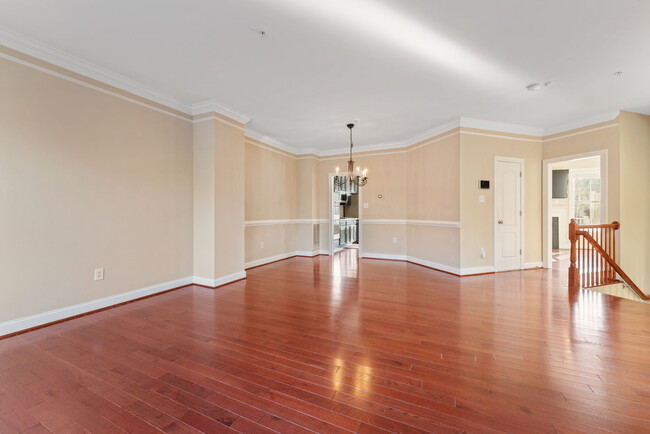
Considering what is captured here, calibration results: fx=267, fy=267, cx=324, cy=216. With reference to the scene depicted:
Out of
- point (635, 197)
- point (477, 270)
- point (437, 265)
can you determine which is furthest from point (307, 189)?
point (635, 197)

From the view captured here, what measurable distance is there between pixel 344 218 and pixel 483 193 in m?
4.81

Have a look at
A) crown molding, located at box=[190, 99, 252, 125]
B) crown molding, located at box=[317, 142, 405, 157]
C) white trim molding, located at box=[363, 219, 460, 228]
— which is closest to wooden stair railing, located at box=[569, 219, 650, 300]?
white trim molding, located at box=[363, 219, 460, 228]

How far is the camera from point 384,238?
6.43 m

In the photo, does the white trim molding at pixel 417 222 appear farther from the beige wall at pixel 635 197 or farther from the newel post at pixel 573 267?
the beige wall at pixel 635 197

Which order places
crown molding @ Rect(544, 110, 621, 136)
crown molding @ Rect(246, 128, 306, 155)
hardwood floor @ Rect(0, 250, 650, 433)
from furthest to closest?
1. crown molding @ Rect(246, 128, 306, 155)
2. crown molding @ Rect(544, 110, 621, 136)
3. hardwood floor @ Rect(0, 250, 650, 433)

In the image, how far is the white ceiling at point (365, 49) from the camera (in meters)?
2.15

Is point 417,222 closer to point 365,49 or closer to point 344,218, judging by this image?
point 344,218

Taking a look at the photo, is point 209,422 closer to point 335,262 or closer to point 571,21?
point 571,21

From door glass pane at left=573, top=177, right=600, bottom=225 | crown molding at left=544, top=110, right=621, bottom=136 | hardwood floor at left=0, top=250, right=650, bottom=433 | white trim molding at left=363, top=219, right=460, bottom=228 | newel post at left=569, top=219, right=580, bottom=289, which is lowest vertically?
hardwood floor at left=0, top=250, right=650, bottom=433

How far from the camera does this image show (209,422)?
4.78 ft

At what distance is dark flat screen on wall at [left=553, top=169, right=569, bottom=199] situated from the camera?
296 inches

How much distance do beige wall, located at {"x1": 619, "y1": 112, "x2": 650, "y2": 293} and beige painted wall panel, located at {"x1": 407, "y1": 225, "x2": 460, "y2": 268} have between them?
2.39m

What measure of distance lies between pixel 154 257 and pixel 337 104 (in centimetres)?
340

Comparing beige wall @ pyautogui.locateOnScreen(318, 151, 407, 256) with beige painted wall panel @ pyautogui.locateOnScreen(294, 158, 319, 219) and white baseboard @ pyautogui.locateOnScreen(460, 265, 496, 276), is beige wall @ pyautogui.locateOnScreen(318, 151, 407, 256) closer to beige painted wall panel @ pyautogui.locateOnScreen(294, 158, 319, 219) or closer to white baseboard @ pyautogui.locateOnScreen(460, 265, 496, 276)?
beige painted wall panel @ pyautogui.locateOnScreen(294, 158, 319, 219)
